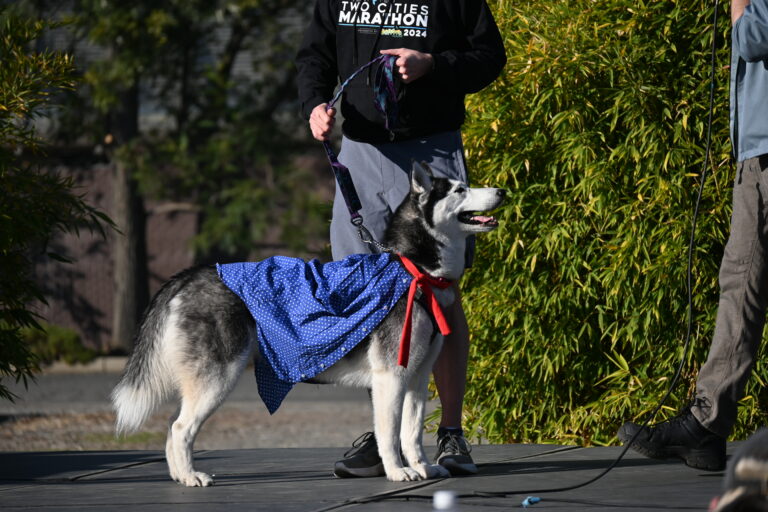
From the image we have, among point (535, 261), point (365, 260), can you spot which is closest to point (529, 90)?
point (535, 261)

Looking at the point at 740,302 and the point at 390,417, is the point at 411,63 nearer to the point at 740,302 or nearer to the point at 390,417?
the point at 390,417

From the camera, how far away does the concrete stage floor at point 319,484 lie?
3436mm

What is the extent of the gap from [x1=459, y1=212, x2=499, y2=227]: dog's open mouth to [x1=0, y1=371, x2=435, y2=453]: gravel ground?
356cm

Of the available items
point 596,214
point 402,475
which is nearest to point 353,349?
point 402,475

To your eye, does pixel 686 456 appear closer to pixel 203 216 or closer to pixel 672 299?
pixel 672 299

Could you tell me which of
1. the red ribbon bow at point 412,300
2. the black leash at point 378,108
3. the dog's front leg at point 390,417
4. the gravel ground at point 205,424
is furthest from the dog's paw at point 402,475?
the gravel ground at point 205,424

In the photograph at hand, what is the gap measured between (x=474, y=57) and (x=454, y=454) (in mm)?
1580

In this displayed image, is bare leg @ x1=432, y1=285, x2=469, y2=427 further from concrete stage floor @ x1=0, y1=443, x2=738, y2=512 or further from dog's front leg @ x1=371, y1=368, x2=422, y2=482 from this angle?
dog's front leg @ x1=371, y1=368, x2=422, y2=482

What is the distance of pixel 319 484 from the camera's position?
392cm

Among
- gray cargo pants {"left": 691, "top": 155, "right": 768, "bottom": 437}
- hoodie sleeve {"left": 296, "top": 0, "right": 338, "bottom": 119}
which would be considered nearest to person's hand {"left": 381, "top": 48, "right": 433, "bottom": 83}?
hoodie sleeve {"left": 296, "top": 0, "right": 338, "bottom": 119}

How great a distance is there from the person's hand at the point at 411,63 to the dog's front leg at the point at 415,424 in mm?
1125

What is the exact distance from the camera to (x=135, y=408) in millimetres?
3936

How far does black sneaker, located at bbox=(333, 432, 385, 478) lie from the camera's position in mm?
4051

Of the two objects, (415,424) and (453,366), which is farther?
(453,366)
